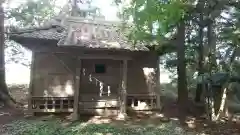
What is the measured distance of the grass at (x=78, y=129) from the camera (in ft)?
27.5

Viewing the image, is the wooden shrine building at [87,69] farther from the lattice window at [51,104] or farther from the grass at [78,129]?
the grass at [78,129]

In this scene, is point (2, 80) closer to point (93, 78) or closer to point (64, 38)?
point (93, 78)

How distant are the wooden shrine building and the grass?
103 cm

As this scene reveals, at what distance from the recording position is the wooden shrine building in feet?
32.1

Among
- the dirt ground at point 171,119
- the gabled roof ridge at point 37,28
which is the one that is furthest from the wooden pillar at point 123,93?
the gabled roof ridge at point 37,28

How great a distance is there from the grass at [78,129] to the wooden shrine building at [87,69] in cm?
103

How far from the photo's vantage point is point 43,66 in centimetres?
1060

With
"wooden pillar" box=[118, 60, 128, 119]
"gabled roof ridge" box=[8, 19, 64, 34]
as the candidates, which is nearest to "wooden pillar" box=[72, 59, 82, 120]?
"wooden pillar" box=[118, 60, 128, 119]

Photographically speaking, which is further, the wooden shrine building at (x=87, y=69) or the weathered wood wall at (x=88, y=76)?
the weathered wood wall at (x=88, y=76)

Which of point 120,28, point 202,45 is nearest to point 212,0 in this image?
point 202,45

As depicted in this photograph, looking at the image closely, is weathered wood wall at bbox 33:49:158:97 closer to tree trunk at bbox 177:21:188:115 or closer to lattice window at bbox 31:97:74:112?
lattice window at bbox 31:97:74:112

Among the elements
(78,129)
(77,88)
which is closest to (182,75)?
(77,88)

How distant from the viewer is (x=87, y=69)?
1133 cm

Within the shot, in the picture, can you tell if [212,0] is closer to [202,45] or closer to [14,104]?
[202,45]
